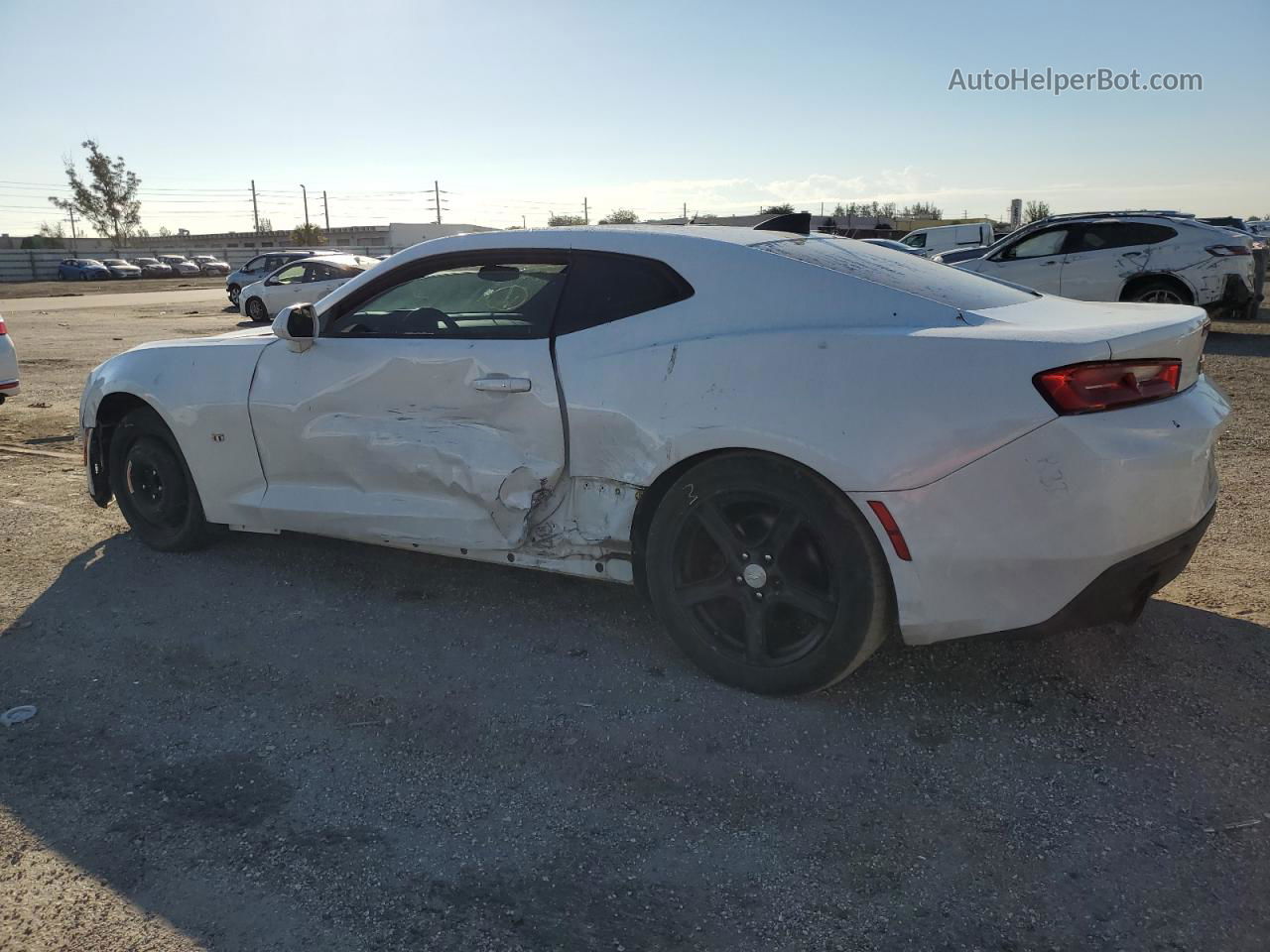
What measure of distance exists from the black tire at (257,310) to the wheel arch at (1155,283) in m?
16.5

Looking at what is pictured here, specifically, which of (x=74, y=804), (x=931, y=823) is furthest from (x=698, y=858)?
(x=74, y=804)

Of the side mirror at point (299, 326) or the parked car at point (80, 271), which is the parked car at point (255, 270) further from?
the parked car at point (80, 271)

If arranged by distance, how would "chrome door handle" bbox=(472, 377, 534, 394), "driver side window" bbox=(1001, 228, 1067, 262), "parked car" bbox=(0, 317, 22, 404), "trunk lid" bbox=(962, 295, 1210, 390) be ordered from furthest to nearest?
"driver side window" bbox=(1001, 228, 1067, 262)
"parked car" bbox=(0, 317, 22, 404)
"chrome door handle" bbox=(472, 377, 534, 394)
"trunk lid" bbox=(962, 295, 1210, 390)

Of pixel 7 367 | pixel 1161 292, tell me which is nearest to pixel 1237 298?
pixel 1161 292

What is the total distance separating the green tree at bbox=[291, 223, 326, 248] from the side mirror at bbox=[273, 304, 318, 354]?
3405 inches

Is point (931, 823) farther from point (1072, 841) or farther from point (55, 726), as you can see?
point (55, 726)

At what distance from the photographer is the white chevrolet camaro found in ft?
9.46

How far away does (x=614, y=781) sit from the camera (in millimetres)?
2908

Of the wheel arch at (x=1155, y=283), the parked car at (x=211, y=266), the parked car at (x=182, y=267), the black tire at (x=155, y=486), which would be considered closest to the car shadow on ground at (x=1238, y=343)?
the wheel arch at (x=1155, y=283)

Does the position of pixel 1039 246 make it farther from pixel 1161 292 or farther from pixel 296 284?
pixel 296 284

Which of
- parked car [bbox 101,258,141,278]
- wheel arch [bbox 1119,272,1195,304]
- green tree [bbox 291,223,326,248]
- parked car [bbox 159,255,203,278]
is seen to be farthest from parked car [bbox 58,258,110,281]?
wheel arch [bbox 1119,272,1195,304]

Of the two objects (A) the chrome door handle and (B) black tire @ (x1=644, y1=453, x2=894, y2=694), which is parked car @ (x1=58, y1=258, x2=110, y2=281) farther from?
(B) black tire @ (x1=644, y1=453, x2=894, y2=694)

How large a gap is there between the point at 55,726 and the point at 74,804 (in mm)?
576

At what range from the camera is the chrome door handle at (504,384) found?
369 cm
